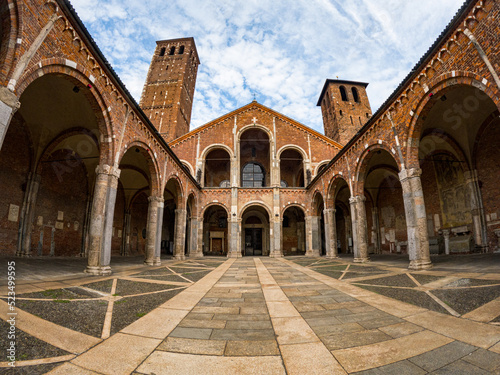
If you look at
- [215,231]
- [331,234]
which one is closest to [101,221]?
[331,234]

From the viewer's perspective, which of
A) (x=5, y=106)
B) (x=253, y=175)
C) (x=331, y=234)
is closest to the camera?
(x=5, y=106)

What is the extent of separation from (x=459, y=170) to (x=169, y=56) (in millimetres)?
36637

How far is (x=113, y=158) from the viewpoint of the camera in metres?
8.12

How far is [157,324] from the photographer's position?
296 cm

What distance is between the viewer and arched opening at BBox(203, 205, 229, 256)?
24047mm

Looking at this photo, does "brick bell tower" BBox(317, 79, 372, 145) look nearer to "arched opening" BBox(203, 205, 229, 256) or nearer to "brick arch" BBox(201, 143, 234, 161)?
"brick arch" BBox(201, 143, 234, 161)

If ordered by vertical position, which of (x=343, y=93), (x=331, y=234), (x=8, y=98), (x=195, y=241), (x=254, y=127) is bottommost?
(x=195, y=241)

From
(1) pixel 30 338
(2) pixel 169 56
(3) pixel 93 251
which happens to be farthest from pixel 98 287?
(2) pixel 169 56

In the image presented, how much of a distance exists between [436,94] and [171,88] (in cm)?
3091

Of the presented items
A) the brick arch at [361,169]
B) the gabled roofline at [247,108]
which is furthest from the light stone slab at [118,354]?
the gabled roofline at [247,108]

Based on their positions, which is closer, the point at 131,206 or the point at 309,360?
the point at 309,360

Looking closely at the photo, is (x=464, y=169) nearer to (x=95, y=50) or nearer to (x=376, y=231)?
(x=376, y=231)

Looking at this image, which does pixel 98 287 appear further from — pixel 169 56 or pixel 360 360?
pixel 169 56

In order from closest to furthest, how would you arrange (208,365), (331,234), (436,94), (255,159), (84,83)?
(208,365) → (84,83) → (436,94) → (331,234) → (255,159)
